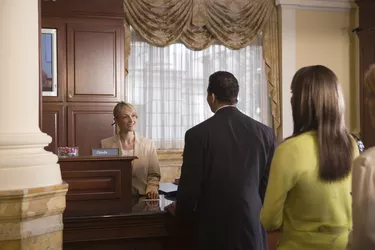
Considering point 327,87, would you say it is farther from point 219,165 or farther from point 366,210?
point 219,165

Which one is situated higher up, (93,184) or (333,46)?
(333,46)

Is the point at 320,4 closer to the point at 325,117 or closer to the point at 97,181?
the point at 97,181

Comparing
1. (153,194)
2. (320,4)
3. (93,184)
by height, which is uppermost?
(320,4)

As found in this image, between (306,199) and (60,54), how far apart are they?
11.0 feet

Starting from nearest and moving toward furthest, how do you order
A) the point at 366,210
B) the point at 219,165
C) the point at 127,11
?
1. the point at 366,210
2. the point at 219,165
3. the point at 127,11

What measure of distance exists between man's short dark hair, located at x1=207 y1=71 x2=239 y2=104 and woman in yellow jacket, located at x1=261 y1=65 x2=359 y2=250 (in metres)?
0.60

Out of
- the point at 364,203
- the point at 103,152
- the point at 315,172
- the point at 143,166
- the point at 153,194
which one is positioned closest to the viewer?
the point at 364,203

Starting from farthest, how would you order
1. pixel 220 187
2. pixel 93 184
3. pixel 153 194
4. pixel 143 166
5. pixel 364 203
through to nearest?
pixel 143 166 < pixel 153 194 < pixel 93 184 < pixel 220 187 < pixel 364 203

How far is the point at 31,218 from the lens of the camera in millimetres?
1911

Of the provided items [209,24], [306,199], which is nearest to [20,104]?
[306,199]

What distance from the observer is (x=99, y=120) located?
4.53 m

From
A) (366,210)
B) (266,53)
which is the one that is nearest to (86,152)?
(266,53)

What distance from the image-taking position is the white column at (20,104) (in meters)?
1.94

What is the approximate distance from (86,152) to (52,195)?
2515 millimetres
